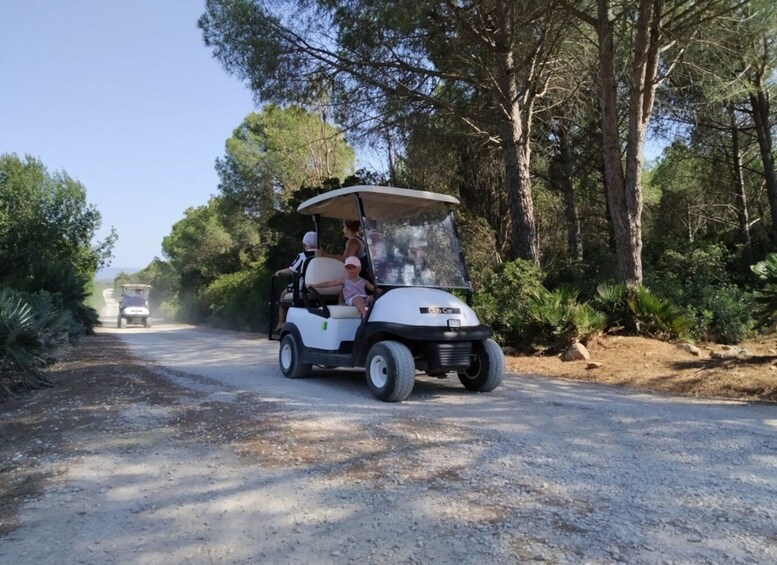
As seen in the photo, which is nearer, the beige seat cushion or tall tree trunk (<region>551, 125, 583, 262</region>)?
the beige seat cushion

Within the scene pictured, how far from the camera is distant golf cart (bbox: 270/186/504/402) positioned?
6.71m

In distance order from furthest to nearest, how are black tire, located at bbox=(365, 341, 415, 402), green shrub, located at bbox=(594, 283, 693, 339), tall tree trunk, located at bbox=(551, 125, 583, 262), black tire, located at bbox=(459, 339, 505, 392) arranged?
1. tall tree trunk, located at bbox=(551, 125, 583, 262)
2. green shrub, located at bbox=(594, 283, 693, 339)
3. black tire, located at bbox=(459, 339, 505, 392)
4. black tire, located at bbox=(365, 341, 415, 402)

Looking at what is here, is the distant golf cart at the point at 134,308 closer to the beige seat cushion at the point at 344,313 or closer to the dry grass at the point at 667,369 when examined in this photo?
the dry grass at the point at 667,369

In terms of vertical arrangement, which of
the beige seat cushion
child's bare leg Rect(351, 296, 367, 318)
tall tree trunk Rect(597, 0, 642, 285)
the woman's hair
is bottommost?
the beige seat cushion

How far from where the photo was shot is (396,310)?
22.3 feet

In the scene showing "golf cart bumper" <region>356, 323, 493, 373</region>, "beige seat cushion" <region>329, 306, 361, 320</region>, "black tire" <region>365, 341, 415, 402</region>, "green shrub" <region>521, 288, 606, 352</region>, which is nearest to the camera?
"black tire" <region>365, 341, 415, 402</region>

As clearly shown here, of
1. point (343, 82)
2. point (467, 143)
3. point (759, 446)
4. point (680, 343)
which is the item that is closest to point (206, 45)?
point (343, 82)

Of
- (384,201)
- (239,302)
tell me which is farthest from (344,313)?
(239,302)

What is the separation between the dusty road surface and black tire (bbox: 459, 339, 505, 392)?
0.62 metres

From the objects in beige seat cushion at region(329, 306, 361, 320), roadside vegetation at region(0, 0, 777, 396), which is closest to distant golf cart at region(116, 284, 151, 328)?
roadside vegetation at region(0, 0, 777, 396)

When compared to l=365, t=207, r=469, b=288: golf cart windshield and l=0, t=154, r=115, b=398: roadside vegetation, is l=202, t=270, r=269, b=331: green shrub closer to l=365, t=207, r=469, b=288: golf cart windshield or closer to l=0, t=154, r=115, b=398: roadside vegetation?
l=0, t=154, r=115, b=398: roadside vegetation

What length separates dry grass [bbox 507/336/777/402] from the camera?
26.0ft

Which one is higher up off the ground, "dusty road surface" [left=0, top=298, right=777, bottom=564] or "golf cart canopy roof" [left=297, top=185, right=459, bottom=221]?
"golf cart canopy roof" [left=297, top=185, right=459, bottom=221]

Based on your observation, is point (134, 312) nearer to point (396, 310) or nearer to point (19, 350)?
point (19, 350)
